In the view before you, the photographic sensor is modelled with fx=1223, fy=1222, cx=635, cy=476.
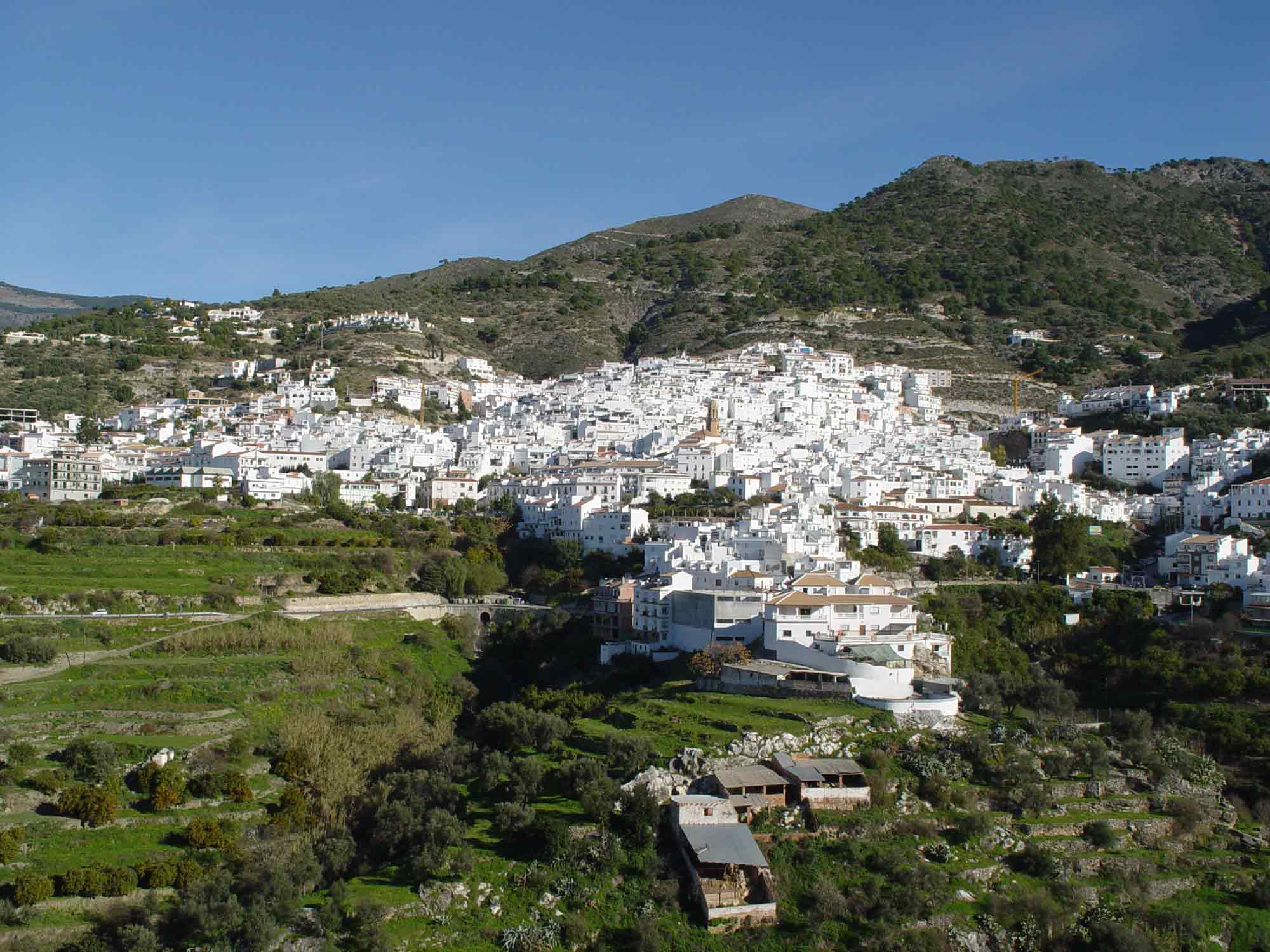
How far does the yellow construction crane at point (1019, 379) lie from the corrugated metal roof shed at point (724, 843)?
59847 mm

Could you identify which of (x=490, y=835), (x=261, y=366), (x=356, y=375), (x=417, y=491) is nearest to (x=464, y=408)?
(x=356, y=375)

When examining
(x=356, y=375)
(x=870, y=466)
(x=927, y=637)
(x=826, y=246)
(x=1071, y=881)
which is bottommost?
(x=1071, y=881)

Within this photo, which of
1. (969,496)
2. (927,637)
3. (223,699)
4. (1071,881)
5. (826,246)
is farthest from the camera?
(826,246)

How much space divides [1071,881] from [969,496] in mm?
33487

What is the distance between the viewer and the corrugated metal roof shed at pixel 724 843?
82.1 feet

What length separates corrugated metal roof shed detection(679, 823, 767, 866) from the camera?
25031mm

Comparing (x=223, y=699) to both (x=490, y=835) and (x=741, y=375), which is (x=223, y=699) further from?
(x=741, y=375)

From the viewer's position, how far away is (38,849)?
26438 mm

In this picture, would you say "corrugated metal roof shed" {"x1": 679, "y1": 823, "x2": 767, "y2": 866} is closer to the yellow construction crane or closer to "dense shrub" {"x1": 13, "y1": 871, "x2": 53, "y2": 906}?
"dense shrub" {"x1": 13, "y1": 871, "x2": 53, "y2": 906}

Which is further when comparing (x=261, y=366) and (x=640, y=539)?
(x=261, y=366)

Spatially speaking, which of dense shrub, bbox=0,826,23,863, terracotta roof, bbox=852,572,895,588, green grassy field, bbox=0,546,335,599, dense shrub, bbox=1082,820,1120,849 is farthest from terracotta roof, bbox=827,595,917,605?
dense shrub, bbox=0,826,23,863

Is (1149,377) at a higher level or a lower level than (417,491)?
higher

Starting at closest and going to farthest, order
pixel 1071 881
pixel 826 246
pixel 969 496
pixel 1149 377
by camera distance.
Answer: pixel 1071 881
pixel 969 496
pixel 1149 377
pixel 826 246

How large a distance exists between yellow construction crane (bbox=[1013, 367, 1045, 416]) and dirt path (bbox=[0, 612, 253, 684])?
58095 millimetres
